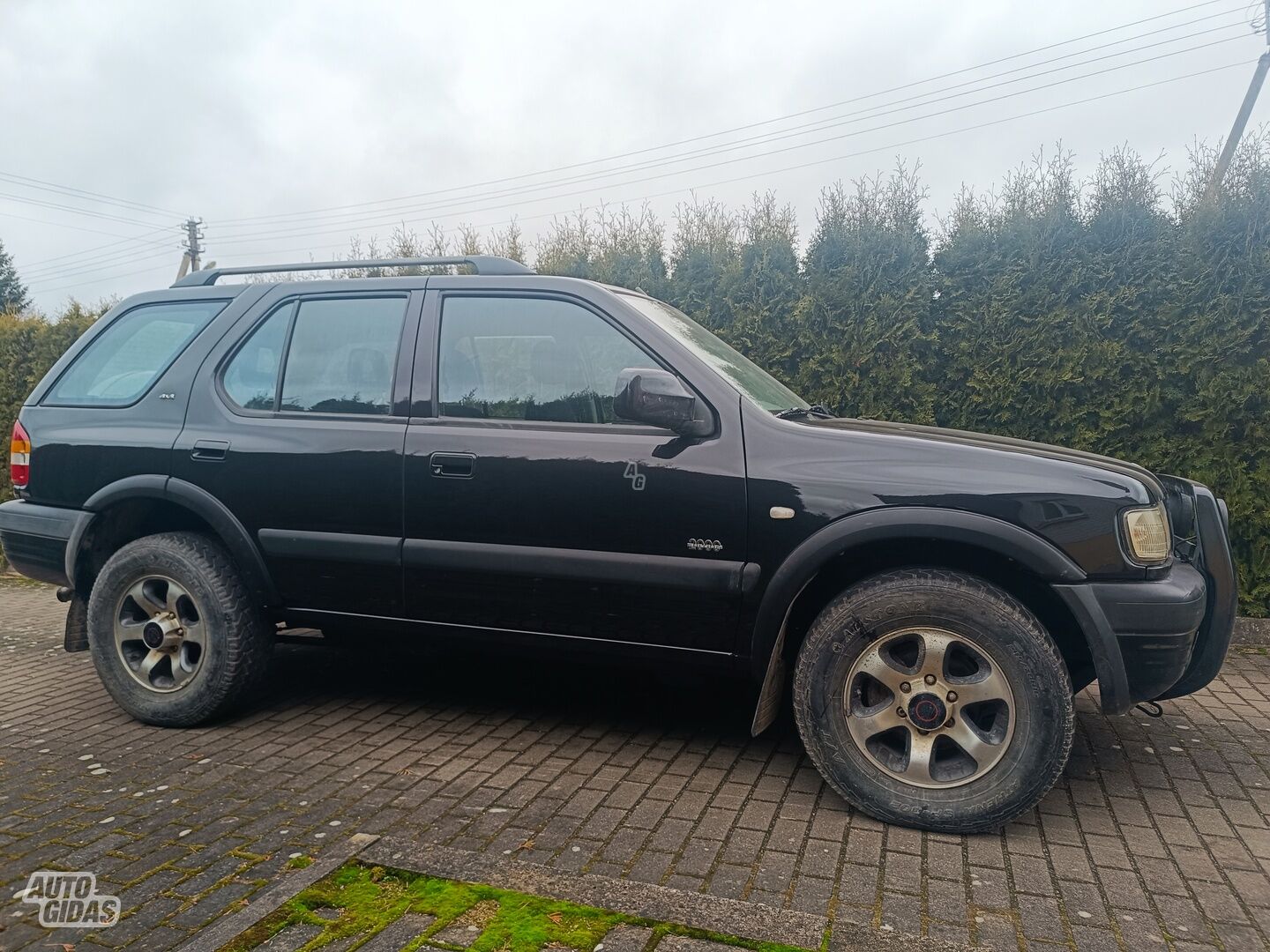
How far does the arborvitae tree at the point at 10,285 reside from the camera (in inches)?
1689

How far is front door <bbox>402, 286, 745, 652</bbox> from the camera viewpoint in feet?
10.8

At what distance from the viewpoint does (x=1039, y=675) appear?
2.93 meters

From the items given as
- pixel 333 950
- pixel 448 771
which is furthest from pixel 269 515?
pixel 333 950

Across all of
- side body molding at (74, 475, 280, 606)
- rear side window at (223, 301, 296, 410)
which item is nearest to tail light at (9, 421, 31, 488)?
side body molding at (74, 475, 280, 606)

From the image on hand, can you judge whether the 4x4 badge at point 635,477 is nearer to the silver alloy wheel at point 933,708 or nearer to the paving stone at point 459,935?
the silver alloy wheel at point 933,708

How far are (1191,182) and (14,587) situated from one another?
10.3 meters

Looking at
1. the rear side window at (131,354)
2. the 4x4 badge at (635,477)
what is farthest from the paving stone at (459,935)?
the rear side window at (131,354)

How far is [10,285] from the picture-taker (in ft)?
144

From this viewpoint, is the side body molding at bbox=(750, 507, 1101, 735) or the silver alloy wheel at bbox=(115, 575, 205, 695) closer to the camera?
the side body molding at bbox=(750, 507, 1101, 735)

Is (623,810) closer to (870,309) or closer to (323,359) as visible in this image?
(323,359)

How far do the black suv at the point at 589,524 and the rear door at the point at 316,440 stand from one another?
1cm

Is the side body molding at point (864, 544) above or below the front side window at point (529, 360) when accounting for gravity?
below

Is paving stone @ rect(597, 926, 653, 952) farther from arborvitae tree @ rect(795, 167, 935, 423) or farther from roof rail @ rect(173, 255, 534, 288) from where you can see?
arborvitae tree @ rect(795, 167, 935, 423)

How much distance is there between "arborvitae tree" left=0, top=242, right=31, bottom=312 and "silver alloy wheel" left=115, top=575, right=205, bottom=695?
157 feet
